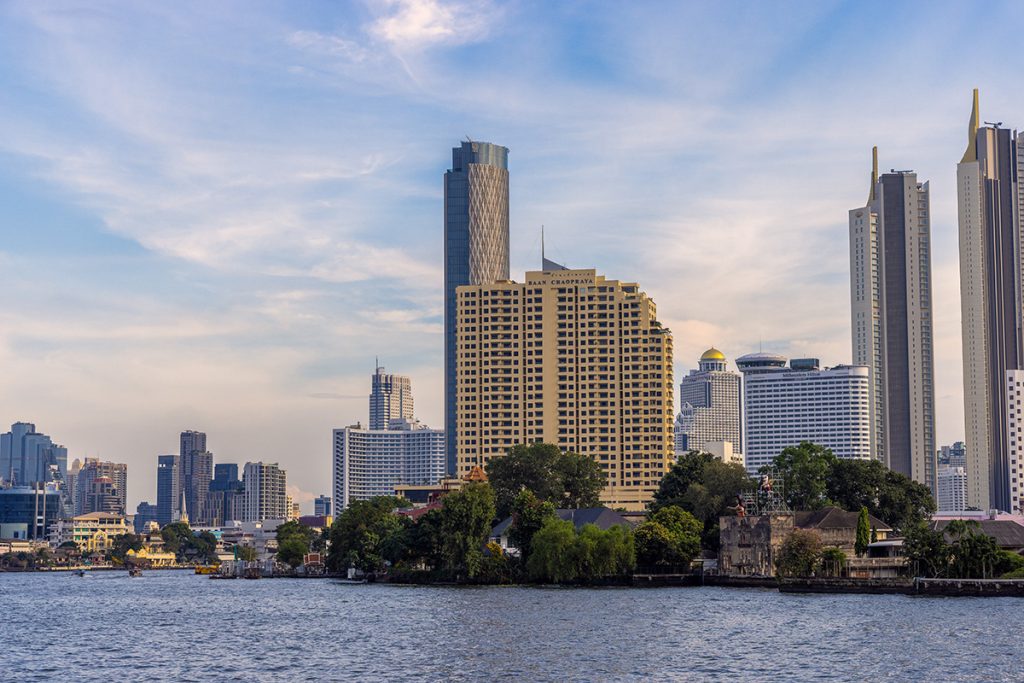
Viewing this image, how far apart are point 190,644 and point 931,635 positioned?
44614 mm

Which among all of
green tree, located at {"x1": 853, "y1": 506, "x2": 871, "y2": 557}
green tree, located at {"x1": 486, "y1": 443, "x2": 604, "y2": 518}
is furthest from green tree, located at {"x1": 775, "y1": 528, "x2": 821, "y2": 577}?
green tree, located at {"x1": 486, "y1": 443, "x2": 604, "y2": 518}

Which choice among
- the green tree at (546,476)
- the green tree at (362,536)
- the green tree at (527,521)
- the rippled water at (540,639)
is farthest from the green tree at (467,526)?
the green tree at (546,476)

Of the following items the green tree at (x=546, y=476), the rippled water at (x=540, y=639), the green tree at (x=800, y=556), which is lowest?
the rippled water at (x=540, y=639)

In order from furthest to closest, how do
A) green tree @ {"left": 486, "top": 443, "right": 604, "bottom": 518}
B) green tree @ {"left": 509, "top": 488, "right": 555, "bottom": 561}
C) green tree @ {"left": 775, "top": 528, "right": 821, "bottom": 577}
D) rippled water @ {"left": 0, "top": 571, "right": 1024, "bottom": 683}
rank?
green tree @ {"left": 486, "top": 443, "right": 604, "bottom": 518} < green tree @ {"left": 509, "top": 488, "right": 555, "bottom": 561} < green tree @ {"left": 775, "top": 528, "right": 821, "bottom": 577} < rippled water @ {"left": 0, "top": 571, "right": 1024, "bottom": 683}

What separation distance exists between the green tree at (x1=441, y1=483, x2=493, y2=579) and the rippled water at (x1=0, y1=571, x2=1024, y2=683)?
15930 millimetres

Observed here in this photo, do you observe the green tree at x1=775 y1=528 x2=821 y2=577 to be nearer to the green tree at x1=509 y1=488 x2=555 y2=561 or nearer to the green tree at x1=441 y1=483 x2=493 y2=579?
the green tree at x1=509 y1=488 x2=555 y2=561

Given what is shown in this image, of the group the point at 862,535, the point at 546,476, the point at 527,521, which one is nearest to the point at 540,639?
the point at 862,535

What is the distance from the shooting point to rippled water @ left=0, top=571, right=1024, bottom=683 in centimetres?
6569

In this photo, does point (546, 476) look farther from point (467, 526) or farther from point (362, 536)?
point (467, 526)

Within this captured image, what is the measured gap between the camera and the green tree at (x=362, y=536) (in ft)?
566

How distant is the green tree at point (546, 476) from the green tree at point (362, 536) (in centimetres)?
1654

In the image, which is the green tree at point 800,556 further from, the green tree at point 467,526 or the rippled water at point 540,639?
the green tree at point 467,526

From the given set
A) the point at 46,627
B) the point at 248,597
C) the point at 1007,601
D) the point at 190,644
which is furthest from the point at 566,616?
the point at 248,597

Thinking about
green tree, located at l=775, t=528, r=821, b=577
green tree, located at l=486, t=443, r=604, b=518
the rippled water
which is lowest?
the rippled water
